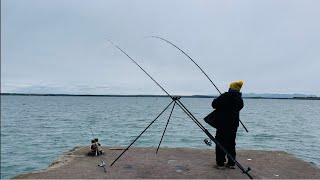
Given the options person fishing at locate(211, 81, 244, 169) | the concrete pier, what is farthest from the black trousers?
the concrete pier

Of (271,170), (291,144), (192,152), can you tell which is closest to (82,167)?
(192,152)

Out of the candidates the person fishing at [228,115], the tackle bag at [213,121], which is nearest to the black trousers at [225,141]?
the person fishing at [228,115]

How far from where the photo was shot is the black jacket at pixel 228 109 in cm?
698

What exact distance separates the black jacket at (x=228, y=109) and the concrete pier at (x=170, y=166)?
0.94m

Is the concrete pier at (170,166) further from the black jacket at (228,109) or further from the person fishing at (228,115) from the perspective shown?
the black jacket at (228,109)

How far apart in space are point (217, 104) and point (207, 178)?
150cm

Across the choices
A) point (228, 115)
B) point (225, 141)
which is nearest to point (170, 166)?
point (225, 141)

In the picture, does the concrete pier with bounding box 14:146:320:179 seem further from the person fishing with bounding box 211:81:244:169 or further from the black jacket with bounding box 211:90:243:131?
the black jacket with bounding box 211:90:243:131

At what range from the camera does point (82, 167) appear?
7.28 metres

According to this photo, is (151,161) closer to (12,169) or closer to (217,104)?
(217,104)

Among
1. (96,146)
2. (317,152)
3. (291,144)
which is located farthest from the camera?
(291,144)

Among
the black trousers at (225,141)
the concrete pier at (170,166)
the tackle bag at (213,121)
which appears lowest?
the concrete pier at (170,166)

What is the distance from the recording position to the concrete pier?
21.8 ft

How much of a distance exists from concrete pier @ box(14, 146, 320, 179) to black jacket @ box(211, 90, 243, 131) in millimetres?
936
